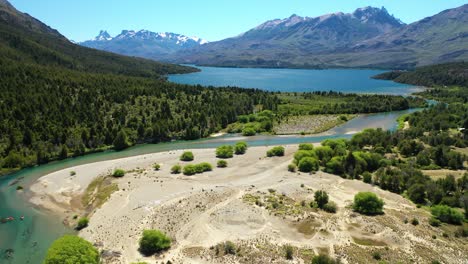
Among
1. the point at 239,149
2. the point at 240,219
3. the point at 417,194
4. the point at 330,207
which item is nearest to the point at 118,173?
the point at 239,149

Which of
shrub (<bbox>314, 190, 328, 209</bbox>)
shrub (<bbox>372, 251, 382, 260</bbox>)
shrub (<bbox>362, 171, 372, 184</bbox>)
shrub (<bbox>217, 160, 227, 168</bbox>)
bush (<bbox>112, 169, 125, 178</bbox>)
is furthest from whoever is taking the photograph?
shrub (<bbox>217, 160, 227, 168</bbox>)

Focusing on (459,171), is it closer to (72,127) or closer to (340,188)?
(340,188)

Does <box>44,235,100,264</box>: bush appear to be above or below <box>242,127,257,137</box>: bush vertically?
above

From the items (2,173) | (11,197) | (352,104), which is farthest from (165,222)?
(352,104)

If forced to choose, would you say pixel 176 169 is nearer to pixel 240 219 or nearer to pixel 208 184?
pixel 208 184

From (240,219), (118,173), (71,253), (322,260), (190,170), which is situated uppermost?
(71,253)

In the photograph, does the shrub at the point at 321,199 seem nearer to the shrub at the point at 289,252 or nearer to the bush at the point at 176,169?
the shrub at the point at 289,252

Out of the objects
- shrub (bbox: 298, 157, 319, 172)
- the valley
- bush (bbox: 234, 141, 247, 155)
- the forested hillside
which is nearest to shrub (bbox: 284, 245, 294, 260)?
the valley

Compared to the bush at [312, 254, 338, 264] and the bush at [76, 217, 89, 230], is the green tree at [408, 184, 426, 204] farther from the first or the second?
the bush at [76, 217, 89, 230]
